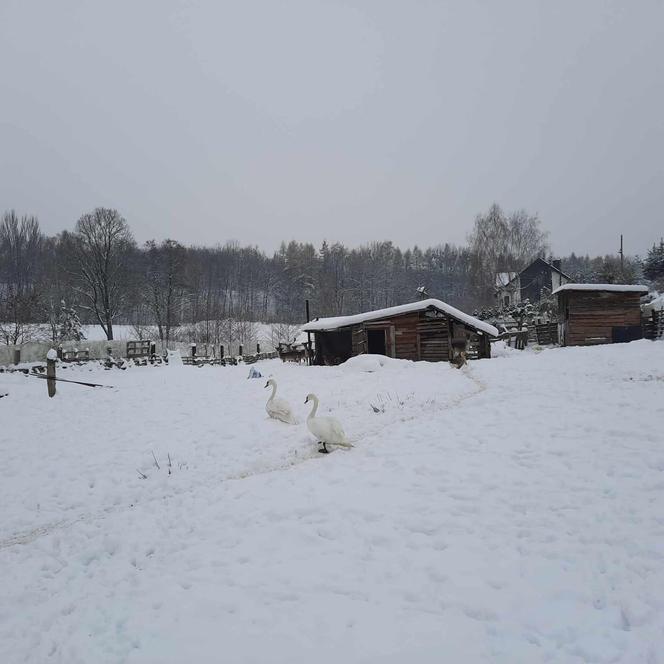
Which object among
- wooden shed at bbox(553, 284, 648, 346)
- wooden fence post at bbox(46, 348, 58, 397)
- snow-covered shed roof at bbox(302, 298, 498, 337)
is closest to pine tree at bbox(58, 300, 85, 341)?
wooden fence post at bbox(46, 348, 58, 397)

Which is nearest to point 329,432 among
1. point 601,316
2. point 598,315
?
point 598,315

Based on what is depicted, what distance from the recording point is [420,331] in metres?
22.7

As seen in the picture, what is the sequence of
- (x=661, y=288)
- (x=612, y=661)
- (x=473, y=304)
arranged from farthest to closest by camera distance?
(x=473, y=304) → (x=661, y=288) → (x=612, y=661)

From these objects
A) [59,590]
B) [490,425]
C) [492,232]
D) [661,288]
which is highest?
[492,232]

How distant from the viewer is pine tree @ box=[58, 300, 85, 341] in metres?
33.7

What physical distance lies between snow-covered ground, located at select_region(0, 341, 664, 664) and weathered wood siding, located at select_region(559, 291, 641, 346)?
17264 mm

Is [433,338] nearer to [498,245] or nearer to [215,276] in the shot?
[498,245]

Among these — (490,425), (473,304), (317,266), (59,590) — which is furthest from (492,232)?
(59,590)

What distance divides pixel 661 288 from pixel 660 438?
43084 mm

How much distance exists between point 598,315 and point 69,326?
41686mm

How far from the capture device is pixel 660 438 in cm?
646

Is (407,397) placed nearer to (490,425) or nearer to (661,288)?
(490,425)

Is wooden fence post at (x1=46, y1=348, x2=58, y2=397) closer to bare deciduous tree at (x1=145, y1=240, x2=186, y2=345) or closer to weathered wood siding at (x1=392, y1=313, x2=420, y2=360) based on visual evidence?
weathered wood siding at (x1=392, y1=313, x2=420, y2=360)

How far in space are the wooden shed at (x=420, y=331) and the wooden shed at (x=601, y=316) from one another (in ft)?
20.0
